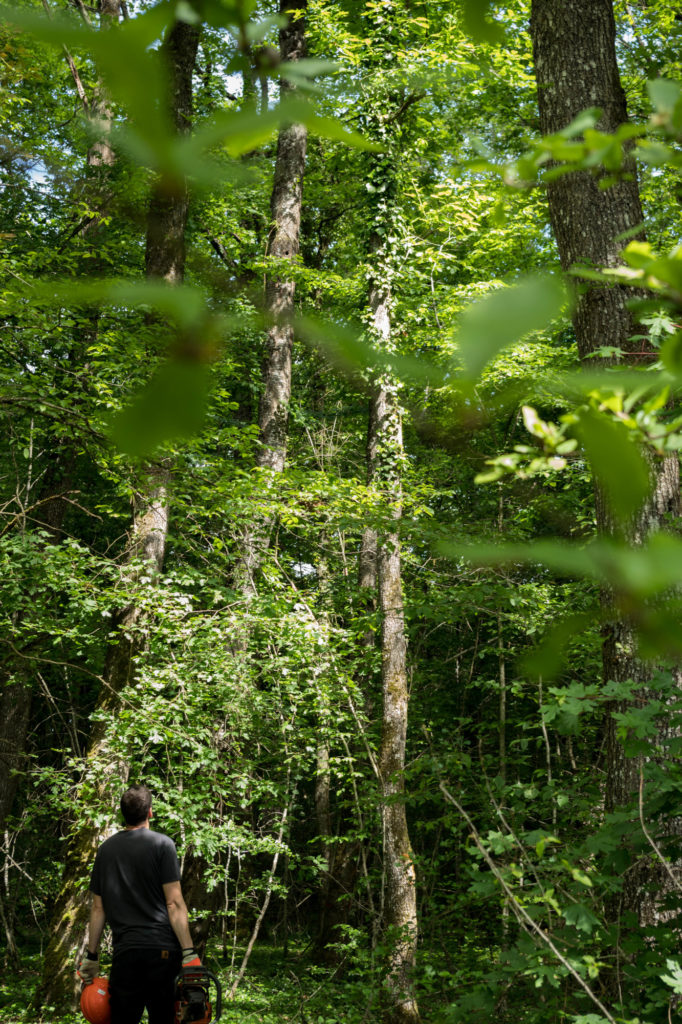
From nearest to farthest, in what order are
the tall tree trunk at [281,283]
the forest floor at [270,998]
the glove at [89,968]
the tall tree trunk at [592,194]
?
the tall tree trunk at [592,194], the glove at [89,968], the forest floor at [270,998], the tall tree trunk at [281,283]

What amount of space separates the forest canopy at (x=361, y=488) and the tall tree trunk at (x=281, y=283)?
0.05m

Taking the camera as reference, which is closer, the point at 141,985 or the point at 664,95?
the point at 664,95

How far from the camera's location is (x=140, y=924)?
12.6 feet

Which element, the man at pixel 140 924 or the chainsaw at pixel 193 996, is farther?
the man at pixel 140 924

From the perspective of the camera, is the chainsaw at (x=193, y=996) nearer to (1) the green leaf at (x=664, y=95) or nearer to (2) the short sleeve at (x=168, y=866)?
(2) the short sleeve at (x=168, y=866)

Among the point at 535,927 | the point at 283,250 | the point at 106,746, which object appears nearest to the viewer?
the point at 535,927

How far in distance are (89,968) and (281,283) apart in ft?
24.9

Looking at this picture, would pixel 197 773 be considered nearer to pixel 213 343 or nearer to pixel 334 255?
pixel 213 343

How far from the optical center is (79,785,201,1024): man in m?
3.78

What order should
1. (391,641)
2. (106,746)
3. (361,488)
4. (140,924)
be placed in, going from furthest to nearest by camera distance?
(391,641) → (361,488) → (106,746) → (140,924)

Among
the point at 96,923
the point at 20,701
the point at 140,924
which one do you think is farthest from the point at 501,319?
the point at 20,701

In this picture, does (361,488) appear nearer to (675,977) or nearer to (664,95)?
(675,977)

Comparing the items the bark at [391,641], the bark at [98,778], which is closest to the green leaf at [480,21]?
the bark at [391,641]

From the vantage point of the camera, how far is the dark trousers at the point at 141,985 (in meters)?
3.76
